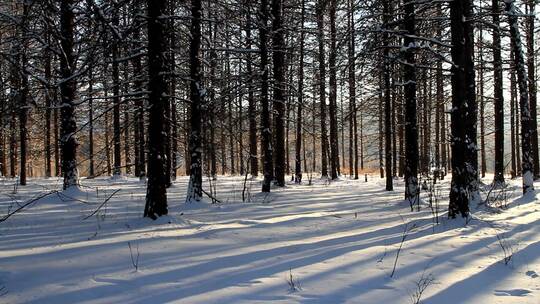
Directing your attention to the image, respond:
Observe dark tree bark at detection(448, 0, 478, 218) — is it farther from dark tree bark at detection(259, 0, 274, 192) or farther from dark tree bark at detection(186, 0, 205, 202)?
dark tree bark at detection(259, 0, 274, 192)

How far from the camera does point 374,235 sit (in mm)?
7332

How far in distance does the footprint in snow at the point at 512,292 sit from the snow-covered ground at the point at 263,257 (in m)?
0.01

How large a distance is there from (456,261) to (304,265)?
206 cm

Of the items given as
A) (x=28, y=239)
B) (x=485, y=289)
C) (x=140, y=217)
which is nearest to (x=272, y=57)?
(x=140, y=217)

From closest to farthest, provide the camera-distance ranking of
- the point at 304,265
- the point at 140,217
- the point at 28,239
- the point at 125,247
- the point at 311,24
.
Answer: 1. the point at 304,265
2. the point at 125,247
3. the point at 28,239
4. the point at 140,217
5. the point at 311,24

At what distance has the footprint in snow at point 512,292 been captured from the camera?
14.8 ft

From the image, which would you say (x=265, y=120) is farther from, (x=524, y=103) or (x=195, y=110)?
(x=524, y=103)

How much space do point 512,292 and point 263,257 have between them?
2.90m

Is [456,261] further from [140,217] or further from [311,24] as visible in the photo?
[311,24]

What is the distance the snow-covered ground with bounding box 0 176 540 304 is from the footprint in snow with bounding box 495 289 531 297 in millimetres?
10

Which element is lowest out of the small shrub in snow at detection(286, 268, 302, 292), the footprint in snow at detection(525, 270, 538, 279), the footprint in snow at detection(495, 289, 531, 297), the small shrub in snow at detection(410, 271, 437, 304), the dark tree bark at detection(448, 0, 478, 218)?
the footprint in snow at detection(495, 289, 531, 297)

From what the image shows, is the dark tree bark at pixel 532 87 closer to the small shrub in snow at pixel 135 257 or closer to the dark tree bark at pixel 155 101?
the dark tree bark at pixel 155 101

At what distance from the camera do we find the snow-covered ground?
4488 millimetres

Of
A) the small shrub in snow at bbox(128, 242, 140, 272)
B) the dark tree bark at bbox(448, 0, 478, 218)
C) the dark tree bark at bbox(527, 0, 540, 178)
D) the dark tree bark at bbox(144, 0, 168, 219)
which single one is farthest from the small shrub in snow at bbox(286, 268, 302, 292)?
the dark tree bark at bbox(527, 0, 540, 178)
